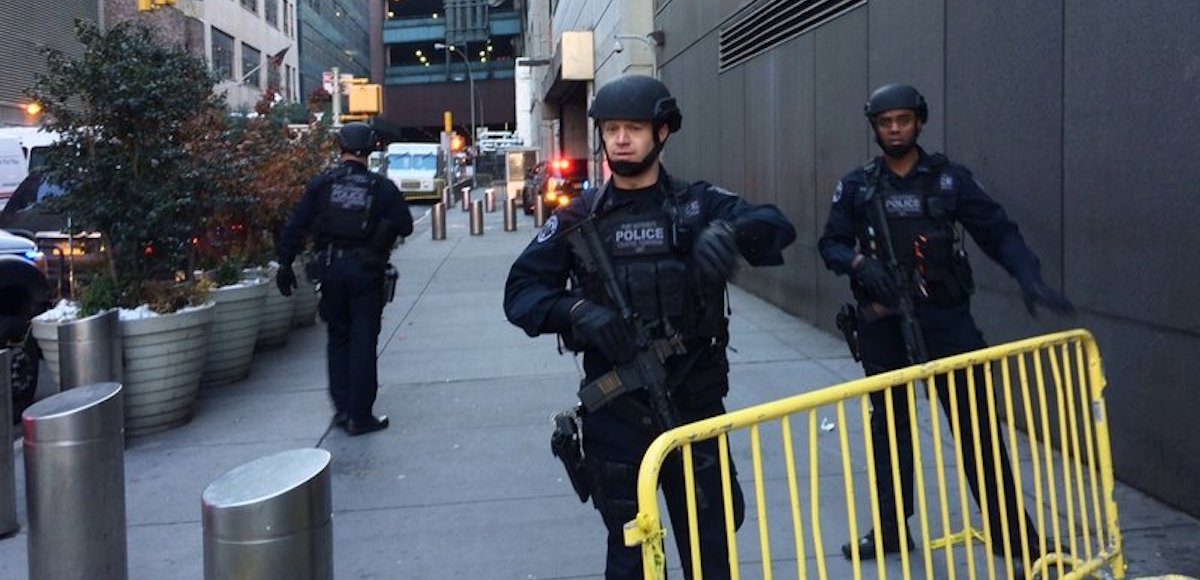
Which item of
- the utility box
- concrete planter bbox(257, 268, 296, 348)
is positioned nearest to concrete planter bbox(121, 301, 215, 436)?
concrete planter bbox(257, 268, 296, 348)

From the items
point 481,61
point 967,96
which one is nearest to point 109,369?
point 967,96

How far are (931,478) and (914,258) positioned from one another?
1.64 metres

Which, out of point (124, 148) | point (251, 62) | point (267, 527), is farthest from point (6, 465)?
point (251, 62)

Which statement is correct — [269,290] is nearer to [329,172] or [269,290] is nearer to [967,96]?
[329,172]

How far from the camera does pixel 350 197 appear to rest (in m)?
6.23

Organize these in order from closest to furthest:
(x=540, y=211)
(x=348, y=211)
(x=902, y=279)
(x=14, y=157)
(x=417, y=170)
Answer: (x=902, y=279)
(x=348, y=211)
(x=14, y=157)
(x=540, y=211)
(x=417, y=170)

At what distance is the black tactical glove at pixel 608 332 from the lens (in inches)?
114

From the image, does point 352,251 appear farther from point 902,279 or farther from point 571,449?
point 571,449

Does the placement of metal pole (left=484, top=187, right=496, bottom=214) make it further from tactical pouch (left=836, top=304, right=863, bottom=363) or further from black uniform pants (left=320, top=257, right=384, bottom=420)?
tactical pouch (left=836, top=304, right=863, bottom=363)

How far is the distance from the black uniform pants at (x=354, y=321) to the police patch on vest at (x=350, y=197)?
313 millimetres

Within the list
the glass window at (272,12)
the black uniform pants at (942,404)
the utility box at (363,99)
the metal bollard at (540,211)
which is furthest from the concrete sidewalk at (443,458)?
the glass window at (272,12)

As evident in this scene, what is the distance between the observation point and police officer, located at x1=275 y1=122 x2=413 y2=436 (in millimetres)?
6258

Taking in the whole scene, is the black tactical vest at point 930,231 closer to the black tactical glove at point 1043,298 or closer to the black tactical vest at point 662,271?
the black tactical glove at point 1043,298

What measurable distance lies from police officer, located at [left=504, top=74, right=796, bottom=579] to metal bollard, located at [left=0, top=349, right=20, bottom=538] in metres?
2.91
